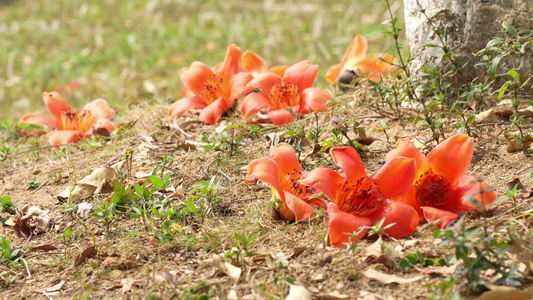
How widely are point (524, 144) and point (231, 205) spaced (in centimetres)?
132

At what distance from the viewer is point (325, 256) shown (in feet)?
6.15

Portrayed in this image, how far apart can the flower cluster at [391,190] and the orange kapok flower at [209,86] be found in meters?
1.16

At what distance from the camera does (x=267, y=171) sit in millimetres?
2082

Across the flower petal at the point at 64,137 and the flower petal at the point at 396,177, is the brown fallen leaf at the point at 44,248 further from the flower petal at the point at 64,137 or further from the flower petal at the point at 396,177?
the flower petal at the point at 396,177

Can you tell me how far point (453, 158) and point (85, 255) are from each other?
1466mm

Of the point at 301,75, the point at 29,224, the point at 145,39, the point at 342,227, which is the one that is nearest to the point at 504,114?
the point at 301,75

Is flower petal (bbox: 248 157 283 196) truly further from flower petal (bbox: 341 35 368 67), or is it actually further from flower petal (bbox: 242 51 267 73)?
flower petal (bbox: 341 35 368 67)

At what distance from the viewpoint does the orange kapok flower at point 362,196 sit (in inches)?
75.7

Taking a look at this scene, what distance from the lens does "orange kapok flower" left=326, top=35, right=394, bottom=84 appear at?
11.3 ft

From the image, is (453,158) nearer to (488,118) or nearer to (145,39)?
(488,118)

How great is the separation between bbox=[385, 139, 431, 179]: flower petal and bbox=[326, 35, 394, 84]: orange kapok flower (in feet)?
4.38

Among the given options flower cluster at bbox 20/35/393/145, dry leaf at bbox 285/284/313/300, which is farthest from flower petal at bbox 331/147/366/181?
flower cluster at bbox 20/35/393/145

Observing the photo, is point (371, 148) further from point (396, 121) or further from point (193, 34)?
point (193, 34)

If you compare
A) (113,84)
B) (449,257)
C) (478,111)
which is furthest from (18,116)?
(449,257)
